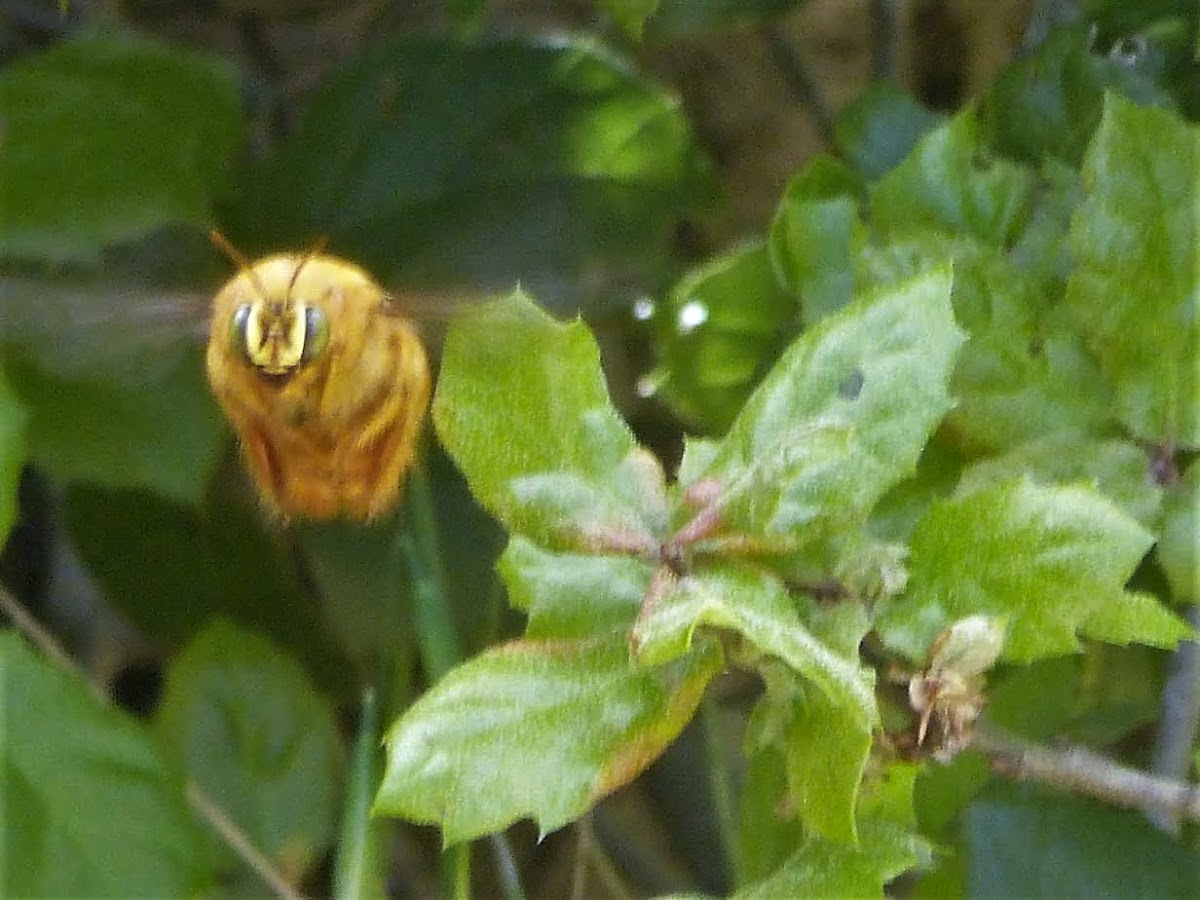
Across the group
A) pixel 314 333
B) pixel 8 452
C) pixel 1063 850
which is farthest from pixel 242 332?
pixel 1063 850

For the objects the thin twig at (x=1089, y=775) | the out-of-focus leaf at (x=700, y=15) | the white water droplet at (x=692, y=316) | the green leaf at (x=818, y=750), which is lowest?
the thin twig at (x=1089, y=775)

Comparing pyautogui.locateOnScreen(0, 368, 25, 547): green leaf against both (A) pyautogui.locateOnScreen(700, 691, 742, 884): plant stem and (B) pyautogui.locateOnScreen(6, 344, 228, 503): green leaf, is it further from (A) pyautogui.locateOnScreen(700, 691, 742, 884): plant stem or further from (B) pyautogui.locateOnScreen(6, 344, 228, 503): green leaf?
(A) pyautogui.locateOnScreen(700, 691, 742, 884): plant stem

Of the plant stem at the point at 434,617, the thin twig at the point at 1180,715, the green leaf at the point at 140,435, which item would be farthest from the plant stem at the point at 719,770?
the green leaf at the point at 140,435

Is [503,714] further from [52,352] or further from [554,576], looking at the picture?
[52,352]

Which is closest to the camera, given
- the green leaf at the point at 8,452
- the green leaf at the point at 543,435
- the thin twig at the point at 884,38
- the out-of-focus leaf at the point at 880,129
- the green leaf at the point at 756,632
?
the green leaf at the point at 756,632

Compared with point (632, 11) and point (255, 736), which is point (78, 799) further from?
point (632, 11)

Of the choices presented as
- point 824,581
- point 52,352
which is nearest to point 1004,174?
point 824,581

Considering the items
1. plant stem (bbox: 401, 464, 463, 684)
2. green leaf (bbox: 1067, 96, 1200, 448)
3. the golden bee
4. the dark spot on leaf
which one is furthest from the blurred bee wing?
green leaf (bbox: 1067, 96, 1200, 448)

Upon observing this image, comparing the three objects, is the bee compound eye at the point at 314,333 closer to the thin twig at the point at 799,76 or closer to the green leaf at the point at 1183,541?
the green leaf at the point at 1183,541
